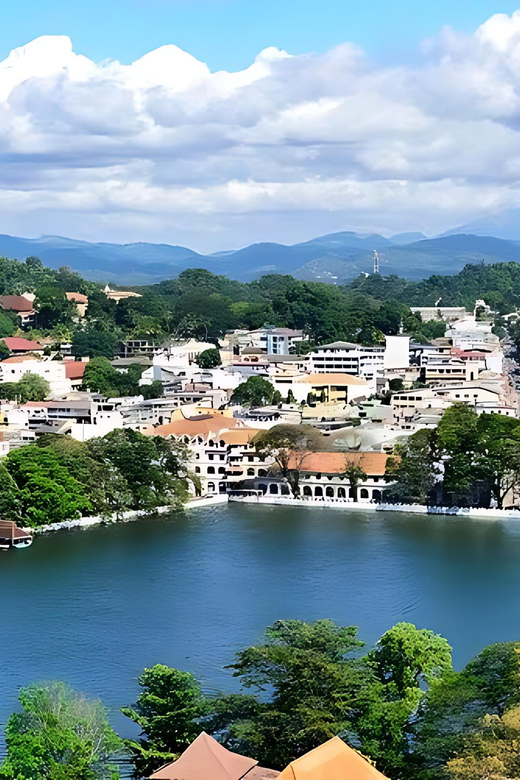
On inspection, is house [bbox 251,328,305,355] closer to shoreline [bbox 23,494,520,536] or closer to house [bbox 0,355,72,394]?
house [bbox 0,355,72,394]

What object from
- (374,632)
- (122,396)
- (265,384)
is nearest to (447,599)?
(374,632)

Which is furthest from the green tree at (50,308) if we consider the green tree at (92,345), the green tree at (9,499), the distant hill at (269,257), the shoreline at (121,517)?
the distant hill at (269,257)

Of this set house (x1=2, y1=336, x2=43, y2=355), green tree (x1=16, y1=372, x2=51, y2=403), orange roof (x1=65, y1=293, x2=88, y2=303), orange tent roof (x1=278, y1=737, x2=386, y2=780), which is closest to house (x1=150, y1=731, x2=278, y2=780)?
orange tent roof (x1=278, y1=737, x2=386, y2=780)

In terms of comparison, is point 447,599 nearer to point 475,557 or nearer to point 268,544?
point 475,557

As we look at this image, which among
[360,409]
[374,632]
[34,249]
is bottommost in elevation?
[374,632]

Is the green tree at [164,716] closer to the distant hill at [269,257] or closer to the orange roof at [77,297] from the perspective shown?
the orange roof at [77,297]
